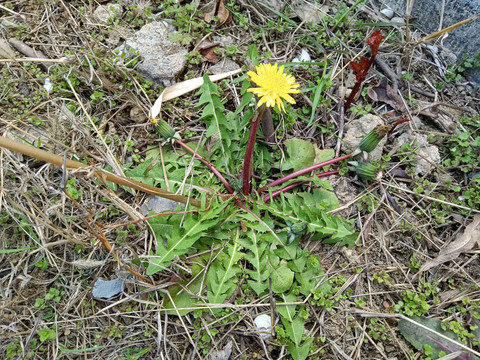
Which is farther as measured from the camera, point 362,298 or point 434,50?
point 434,50

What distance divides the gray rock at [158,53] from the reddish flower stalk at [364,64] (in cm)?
126

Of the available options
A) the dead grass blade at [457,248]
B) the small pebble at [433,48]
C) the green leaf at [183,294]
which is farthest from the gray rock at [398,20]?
the green leaf at [183,294]

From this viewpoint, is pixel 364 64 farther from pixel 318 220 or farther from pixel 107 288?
pixel 107 288

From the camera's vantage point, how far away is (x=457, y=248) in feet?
7.34

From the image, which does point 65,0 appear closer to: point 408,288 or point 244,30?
point 244,30

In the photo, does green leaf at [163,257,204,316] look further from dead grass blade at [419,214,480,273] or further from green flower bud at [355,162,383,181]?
dead grass blade at [419,214,480,273]

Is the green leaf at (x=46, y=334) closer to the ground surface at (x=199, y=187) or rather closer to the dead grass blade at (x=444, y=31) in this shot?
the ground surface at (x=199, y=187)

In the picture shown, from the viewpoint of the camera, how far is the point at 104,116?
8.34 feet

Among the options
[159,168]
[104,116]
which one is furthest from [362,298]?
[104,116]

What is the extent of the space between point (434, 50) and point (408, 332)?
214 centimetres

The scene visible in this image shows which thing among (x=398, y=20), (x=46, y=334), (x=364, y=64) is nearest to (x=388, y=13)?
(x=398, y=20)

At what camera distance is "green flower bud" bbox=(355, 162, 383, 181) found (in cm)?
233

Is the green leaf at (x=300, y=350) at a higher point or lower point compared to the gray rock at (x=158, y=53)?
lower

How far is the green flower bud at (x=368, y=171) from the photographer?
7.64 ft
